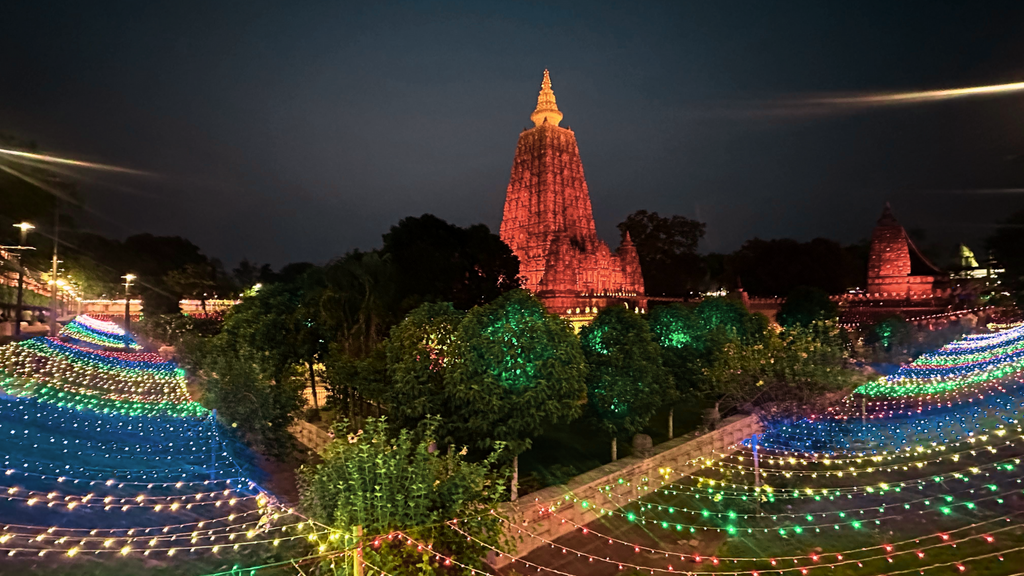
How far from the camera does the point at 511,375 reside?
9.25m

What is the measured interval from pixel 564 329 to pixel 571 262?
31317 millimetres

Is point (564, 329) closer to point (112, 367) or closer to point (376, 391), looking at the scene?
point (376, 391)

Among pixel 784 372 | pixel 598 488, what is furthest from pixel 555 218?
pixel 598 488

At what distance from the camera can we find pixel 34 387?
15797 mm

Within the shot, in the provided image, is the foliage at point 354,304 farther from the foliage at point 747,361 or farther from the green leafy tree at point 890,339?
the green leafy tree at point 890,339

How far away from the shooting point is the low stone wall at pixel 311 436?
13.5 m

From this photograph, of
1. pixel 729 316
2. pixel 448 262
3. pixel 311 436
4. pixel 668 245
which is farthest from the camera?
pixel 668 245

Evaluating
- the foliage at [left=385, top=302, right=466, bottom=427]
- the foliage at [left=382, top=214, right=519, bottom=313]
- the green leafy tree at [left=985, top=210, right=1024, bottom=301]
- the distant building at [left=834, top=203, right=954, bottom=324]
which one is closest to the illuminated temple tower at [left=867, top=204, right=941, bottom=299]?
the distant building at [left=834, top=203, right=954, bottom=324]

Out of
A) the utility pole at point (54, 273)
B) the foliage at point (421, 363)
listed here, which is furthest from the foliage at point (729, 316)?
the utility pole at point (54, 273)

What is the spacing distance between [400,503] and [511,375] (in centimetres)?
408

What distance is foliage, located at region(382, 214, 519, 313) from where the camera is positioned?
2605 centimetres

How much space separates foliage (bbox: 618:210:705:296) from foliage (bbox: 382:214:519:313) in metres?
32.9

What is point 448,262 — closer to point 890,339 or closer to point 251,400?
point 251,400

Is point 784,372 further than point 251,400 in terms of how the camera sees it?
Yes
